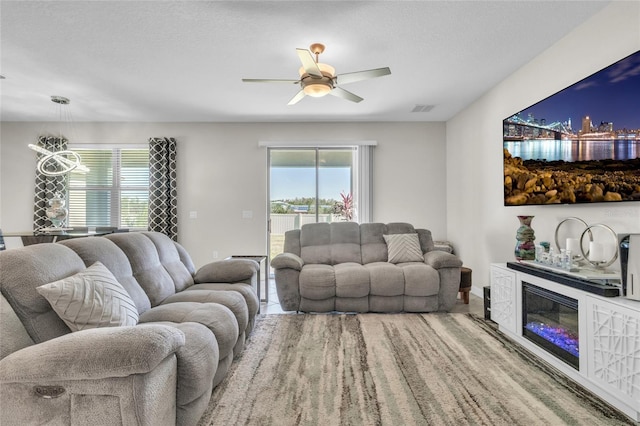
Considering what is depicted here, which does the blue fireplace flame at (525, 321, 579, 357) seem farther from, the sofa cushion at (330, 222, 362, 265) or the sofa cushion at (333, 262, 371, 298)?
the sofa cushion at (330, 222, 362, 265)

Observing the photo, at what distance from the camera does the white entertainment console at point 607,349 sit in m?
1.66

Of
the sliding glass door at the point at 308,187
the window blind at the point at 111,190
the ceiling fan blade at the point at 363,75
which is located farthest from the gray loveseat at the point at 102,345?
the window blind at the point at 111,190

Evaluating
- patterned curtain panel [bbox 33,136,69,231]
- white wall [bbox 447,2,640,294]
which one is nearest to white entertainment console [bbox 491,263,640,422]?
white wall [bbox 447,2,640,294]

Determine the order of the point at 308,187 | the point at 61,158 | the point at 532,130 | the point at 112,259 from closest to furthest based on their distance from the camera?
1. the point at 112,259
2. the point at 532,130
3. the point at 61,158
4. the point at 308,187

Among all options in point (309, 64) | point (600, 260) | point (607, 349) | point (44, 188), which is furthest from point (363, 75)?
point (44, 188)

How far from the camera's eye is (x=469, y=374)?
2.20 meters

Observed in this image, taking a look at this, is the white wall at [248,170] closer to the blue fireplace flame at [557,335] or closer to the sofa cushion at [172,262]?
the sofa cushion at [172,262]

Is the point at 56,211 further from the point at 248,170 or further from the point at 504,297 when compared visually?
the point at 504,297

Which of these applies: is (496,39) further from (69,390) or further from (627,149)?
(69,390)

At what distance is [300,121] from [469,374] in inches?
170

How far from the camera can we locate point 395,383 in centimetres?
210

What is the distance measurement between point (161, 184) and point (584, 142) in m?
5.40

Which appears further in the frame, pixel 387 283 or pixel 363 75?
pixel 387 283

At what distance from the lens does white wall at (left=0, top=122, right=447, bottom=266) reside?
5.39m
